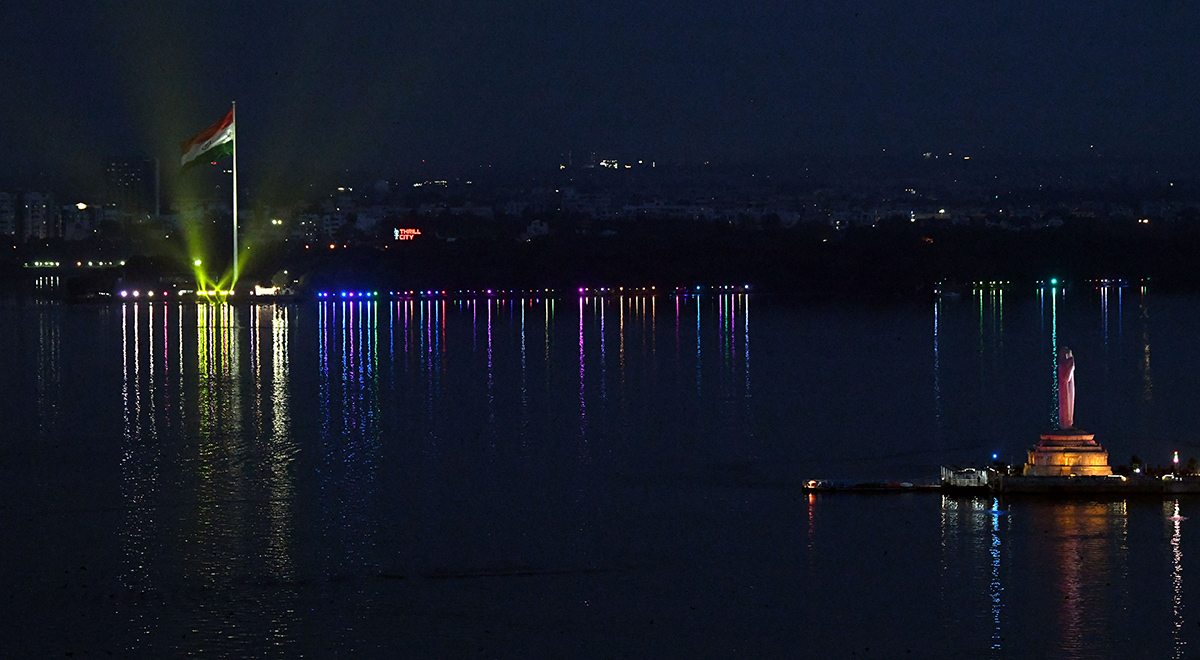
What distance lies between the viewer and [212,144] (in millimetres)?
42688

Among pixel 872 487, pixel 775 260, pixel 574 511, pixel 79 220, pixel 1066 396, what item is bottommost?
pixel 574 511

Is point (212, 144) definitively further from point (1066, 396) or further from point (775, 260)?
point (775, 260)

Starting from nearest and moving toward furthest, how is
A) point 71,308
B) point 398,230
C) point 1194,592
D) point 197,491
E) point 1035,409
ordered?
point 1194,592
point 197,491
point 1035,409
point 71,308
point 398,230

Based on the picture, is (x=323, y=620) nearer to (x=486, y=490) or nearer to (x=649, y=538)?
(x=649, y=538)

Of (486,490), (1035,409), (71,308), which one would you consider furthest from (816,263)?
(486,490)

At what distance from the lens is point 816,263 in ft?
234

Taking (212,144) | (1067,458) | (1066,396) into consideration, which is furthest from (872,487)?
(212,144)

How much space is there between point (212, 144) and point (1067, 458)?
29.5 meters

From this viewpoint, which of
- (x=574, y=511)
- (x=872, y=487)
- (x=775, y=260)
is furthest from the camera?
(x=775, y=260)

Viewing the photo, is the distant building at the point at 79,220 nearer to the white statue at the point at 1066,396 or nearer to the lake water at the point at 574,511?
the lake water at the point at 574,511

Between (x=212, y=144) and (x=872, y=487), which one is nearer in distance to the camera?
(x=872, y=487)

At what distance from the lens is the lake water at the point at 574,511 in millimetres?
12633

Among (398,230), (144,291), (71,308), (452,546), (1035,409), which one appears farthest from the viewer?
(398,230)

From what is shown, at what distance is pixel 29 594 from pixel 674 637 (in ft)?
16.2
